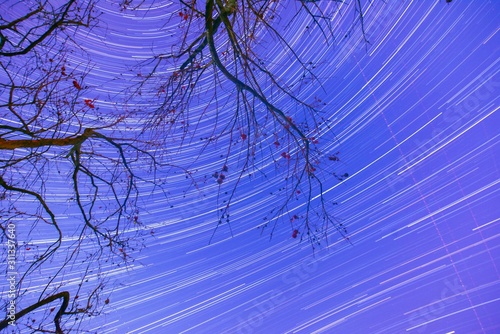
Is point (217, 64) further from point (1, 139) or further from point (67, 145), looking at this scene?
point (1, 139)

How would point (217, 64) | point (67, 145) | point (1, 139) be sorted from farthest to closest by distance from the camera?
1. point (67, 145)
2. point (1, 139)
3. point (217, 64)

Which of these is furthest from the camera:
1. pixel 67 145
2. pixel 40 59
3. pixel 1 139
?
pixel 40 59

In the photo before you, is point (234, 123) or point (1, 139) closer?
point (234, 123)

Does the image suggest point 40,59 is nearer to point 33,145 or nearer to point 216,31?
point 33,145

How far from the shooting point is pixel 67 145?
281 cm

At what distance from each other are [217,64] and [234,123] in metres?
0.37

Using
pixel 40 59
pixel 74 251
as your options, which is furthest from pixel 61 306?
pixel 40 59

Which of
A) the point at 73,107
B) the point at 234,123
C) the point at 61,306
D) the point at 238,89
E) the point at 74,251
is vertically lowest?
the point at 61,306

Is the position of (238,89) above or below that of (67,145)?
below

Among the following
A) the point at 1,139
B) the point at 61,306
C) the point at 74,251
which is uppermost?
the point at 1,139

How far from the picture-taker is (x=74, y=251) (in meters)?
3.10

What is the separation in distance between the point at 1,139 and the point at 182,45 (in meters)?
1.38

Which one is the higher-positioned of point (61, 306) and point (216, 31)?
point (216, 31)

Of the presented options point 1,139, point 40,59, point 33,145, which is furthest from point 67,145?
point 40,59
